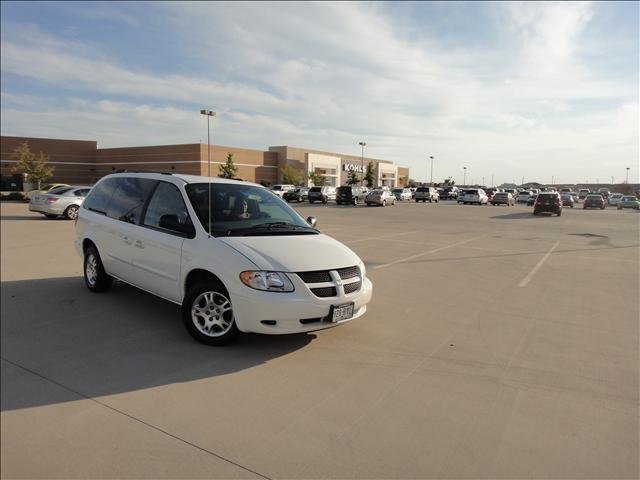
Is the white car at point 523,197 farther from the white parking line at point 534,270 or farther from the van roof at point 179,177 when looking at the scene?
the van roof at point 179,177

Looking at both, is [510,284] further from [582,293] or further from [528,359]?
[528,359]

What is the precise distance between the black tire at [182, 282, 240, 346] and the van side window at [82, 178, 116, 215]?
2.70 meters

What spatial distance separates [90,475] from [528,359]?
13.5 ft

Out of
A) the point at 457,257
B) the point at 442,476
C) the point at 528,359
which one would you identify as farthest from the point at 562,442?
the point at 457,257

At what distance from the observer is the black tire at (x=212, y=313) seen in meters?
4.57

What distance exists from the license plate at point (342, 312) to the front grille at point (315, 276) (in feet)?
0.99

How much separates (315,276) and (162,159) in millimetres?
78449

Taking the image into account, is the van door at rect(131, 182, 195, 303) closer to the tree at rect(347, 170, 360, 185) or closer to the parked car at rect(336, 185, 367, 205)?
the parked car at rect(336, 185, 367, 205)

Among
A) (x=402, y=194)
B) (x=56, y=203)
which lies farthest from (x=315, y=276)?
(x=402, y=194)

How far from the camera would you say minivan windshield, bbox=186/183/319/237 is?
5.07 m

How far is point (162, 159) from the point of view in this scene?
76750 millimetres

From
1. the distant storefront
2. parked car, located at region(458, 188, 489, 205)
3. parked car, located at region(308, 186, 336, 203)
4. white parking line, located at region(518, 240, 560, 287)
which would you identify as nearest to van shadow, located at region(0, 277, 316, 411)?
white parking line, located at region(518, 240, 560, 287)

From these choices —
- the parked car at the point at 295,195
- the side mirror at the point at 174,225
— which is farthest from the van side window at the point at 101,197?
the parked car at the point at 295,195

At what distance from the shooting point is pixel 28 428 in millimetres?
3057
